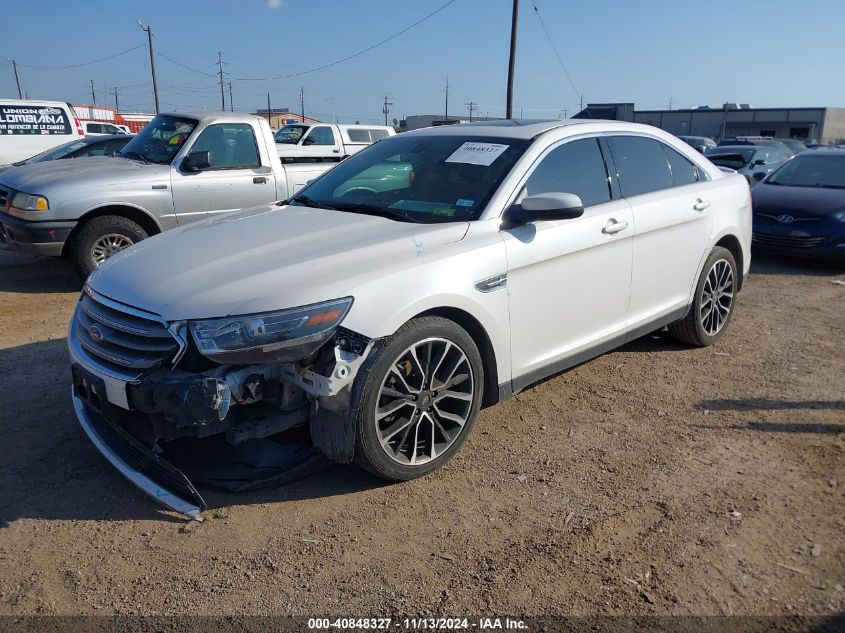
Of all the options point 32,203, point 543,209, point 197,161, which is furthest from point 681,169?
point 32,203

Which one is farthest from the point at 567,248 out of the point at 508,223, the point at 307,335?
the point at 307,335

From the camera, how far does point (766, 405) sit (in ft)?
14.5

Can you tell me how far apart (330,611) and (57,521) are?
1419 millimetres

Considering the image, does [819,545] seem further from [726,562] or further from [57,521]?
[57,521]

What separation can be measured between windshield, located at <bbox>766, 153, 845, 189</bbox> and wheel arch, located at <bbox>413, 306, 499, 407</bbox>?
8.09 meters

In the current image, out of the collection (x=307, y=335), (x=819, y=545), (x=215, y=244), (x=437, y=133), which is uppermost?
(x=437, y=133)

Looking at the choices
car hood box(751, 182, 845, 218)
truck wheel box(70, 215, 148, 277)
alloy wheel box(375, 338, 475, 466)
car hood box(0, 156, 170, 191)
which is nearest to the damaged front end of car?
alloy wheel box(375, 338, 475, 466)

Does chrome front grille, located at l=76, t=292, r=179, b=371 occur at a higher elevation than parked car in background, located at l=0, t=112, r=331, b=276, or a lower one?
lower

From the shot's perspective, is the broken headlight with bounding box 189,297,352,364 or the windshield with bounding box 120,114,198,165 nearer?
the broken headlight with bounding box 189,297,352,364

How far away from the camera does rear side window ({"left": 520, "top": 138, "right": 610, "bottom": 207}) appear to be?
3984 mm

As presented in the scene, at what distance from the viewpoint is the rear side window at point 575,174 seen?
13.1ft

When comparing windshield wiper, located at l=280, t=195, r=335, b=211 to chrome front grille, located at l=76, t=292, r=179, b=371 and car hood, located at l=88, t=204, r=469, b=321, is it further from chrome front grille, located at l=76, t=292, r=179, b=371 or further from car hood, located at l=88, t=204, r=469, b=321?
chrome front grille, located at l=76, t=292, r=179, b=371

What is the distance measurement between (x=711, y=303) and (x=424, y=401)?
3.17 metres

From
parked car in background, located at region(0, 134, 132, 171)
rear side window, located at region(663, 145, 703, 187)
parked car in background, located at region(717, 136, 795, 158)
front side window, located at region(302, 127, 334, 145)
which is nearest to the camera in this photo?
rear side window, located at region(663, 145, 703, 187)
